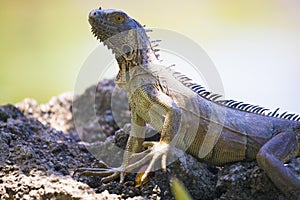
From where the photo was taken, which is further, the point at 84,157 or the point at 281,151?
the point at 84,157

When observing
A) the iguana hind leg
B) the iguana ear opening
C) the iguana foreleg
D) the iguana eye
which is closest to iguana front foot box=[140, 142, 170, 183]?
the iguana foreleg

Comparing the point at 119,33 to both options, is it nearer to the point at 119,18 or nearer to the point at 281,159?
the point at 119,18

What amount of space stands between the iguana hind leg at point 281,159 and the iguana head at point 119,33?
107 cm

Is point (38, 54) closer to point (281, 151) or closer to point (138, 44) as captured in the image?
point (138, 44)

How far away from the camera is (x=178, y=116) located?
291 cm

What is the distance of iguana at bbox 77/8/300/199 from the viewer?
297cm

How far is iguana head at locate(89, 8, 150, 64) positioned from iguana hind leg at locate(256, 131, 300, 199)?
1075 mm

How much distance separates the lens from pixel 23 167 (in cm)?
290

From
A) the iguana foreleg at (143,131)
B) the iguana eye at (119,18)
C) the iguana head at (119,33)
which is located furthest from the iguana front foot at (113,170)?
the iguana eye at (119,18)

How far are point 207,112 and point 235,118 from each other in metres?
0.21

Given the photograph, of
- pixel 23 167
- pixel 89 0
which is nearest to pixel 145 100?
pixel 23 167

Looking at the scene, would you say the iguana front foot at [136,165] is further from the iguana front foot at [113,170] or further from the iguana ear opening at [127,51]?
the iguana ear opening at [127,51]

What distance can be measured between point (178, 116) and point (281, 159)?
2.36 feet

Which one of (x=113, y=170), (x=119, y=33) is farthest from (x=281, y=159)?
(x=119, y=33)
